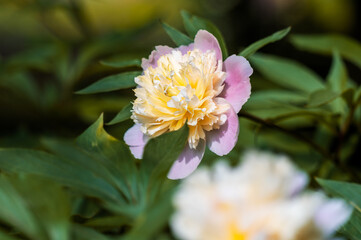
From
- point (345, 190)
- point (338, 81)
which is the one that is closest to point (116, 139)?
point (345, 190)

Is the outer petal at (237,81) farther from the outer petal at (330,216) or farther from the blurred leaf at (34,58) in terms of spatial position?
the blurred leaf at (34,58)

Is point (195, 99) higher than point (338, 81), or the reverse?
point (195, 99)

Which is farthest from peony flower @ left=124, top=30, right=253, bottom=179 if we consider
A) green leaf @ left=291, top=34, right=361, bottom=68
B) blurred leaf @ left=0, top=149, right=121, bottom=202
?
green leaf @ left=291, top=34, right=361, bottom=68

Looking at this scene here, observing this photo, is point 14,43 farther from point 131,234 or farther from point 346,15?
point 131,234

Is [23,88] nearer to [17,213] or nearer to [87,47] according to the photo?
[87,47]

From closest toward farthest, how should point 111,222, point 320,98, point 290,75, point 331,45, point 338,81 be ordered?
point 111,222, point 320,98, point 338,81, point 290,75, point 331,45
